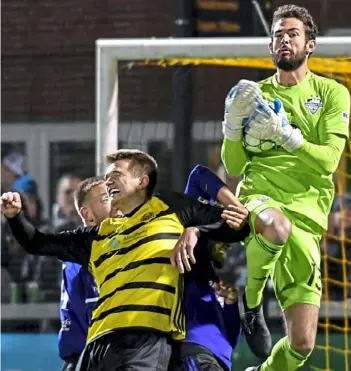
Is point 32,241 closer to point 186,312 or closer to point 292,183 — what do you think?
point 186,312

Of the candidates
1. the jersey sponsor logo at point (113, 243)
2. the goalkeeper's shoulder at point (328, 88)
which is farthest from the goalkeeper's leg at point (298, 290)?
the jersey sponsor logo at point (113, 243)

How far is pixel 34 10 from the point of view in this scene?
11.7m

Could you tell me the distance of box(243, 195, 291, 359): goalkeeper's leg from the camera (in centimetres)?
527

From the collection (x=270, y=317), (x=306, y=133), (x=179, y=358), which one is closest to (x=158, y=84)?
(x=270, y=317)

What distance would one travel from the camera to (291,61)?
5.47 meters

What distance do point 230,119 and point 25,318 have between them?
343cm

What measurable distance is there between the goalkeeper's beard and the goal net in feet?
2.65

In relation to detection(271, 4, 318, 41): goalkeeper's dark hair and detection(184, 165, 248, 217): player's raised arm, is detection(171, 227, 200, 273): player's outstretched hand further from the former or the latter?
detection(271, 4, 318, 41): goalkeeper's dark hair

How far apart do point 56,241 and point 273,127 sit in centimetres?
95

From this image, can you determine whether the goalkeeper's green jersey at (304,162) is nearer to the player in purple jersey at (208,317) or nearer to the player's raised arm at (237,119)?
the player's raised arm at (237,119)

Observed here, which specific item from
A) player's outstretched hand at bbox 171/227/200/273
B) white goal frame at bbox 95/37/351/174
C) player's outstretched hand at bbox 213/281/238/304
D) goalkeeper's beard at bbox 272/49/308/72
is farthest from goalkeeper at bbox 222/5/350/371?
white goal frame at bbox 95/37/351/174

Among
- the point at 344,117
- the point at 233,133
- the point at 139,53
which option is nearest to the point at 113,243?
the point at 233,133

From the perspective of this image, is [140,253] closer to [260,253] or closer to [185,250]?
[185,250]

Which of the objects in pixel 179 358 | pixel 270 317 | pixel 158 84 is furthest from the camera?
pixel 158 84
